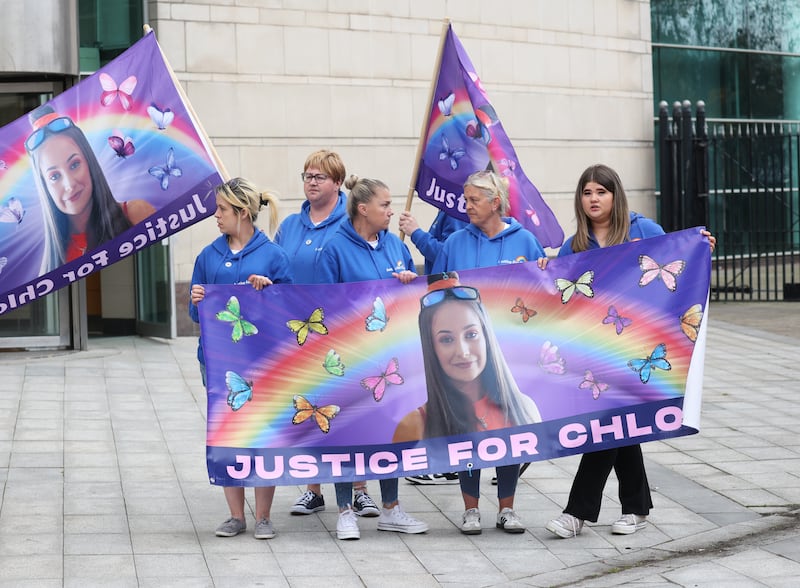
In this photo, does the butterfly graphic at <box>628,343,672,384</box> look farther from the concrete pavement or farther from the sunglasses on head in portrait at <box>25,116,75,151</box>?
the sunglasses on head in portrait at <box>25,116,75,151</box>

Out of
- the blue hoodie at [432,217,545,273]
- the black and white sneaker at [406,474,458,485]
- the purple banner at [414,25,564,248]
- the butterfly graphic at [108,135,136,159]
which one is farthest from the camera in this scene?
the purple banner at [414,25,564,248]

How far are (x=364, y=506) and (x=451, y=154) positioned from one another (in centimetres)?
303

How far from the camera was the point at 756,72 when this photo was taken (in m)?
26.7

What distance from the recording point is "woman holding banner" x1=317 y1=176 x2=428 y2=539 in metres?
6.88

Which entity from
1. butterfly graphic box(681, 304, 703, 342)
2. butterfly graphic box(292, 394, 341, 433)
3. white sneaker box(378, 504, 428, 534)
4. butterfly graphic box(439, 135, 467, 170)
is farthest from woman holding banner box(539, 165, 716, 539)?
butterfly graphic box(439, 135, 467, 170)

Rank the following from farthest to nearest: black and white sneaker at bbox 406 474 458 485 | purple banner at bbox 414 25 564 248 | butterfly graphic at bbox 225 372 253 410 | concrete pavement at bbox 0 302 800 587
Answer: purple banner at bbox 414 25 564 248, black and white sneaker at bbox 406 474 458 485, butterfly graphic at bbox 225 372 253 410, concrete pavement at bbox 0 302 800 587

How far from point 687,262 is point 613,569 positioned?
158cm

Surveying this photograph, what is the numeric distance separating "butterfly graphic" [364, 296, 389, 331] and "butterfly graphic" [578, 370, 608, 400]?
1.02 metres

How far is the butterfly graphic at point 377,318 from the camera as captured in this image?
6805 mm

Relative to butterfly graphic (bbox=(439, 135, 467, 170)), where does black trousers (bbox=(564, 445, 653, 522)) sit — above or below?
below

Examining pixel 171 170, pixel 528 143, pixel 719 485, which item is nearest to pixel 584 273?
pixel 719 485

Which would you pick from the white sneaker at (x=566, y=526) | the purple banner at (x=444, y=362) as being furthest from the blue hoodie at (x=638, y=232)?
the white sneaker at (x=566, y=526)

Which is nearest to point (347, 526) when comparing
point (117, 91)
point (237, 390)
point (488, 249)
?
point (237, 390)

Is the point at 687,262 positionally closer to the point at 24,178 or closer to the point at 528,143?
the point at 24,178
